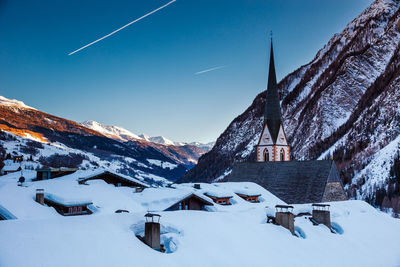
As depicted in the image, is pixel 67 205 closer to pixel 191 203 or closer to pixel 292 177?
pixel 191 203

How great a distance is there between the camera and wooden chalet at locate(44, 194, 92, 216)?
23594 mm

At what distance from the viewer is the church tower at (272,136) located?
55450 mm

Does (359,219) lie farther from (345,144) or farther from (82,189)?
(345,144)

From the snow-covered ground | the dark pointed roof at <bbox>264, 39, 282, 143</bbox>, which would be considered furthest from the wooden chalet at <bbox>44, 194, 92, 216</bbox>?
the dark pointed roof at <bbox>264, 39, 282, 143</bbox>

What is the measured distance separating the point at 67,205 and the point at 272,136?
38678 millimetres

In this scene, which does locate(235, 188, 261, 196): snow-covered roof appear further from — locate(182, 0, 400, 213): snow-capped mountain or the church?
locate(182, 0, 400, 213): snow-capped mountain

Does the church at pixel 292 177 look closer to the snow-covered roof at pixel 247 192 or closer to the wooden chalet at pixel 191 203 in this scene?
the snow-covered roof at pixel 247 192

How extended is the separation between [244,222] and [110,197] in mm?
14321

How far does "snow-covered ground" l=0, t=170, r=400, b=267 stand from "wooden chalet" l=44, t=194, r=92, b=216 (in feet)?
2.37

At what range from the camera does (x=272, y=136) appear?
5566 cm

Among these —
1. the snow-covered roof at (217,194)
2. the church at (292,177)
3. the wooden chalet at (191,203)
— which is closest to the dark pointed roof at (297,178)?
the church at (292,177)

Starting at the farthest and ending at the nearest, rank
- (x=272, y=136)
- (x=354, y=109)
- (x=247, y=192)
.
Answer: (x=354, y=109) < (x=272, y=136) < (x=247, y=192)

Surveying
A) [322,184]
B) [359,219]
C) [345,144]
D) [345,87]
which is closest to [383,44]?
[345,87]

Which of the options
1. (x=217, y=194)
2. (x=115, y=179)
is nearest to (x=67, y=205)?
(x=115, y=179)
